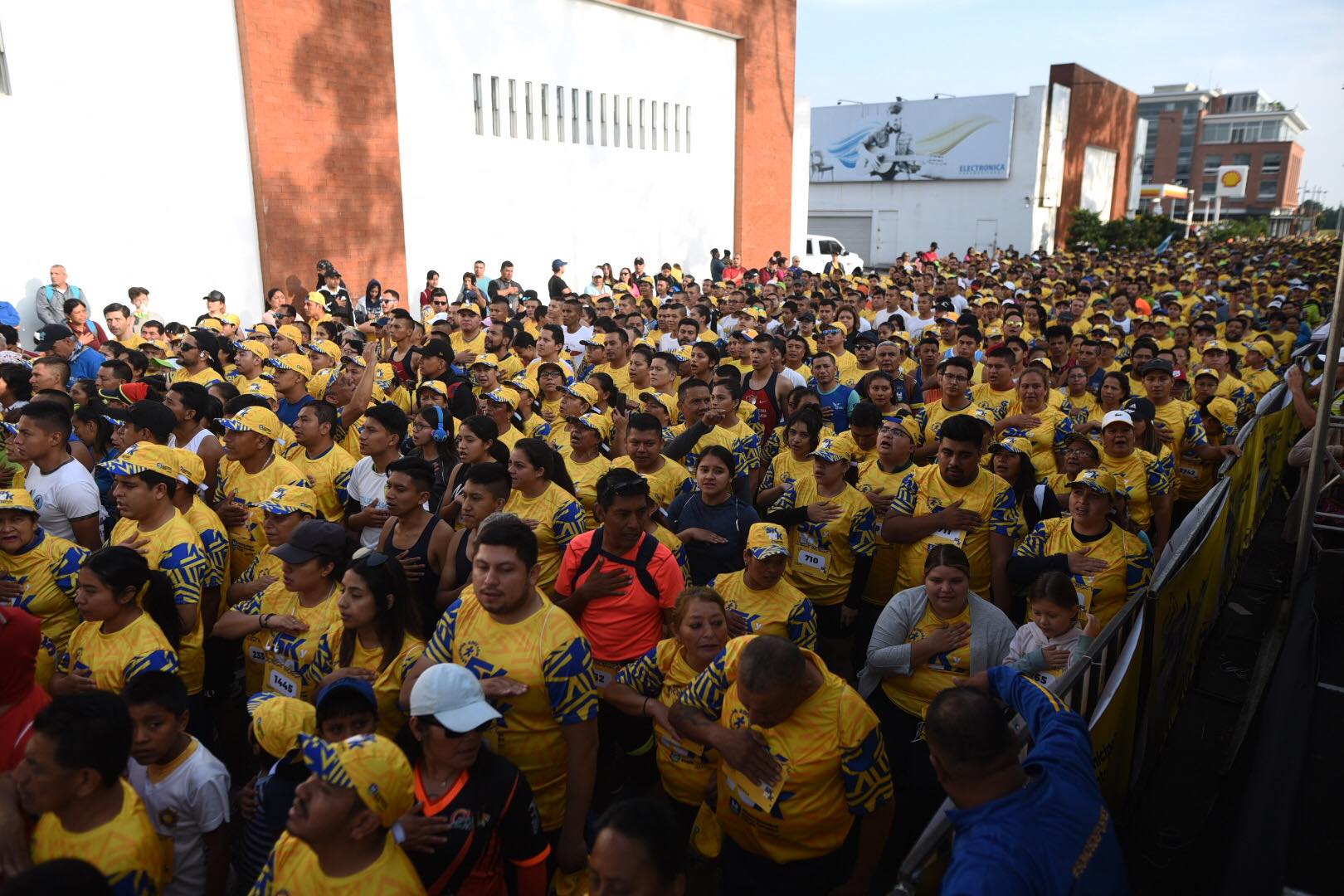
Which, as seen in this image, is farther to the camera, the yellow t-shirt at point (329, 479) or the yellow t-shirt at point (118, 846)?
the yellow t-shirt at point (329, 479)

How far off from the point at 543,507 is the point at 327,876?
288cm

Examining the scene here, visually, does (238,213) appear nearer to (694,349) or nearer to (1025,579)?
(694,349)

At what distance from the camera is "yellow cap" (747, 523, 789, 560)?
4.14m

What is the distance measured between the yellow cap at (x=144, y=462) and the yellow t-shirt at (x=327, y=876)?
2597 millimetres

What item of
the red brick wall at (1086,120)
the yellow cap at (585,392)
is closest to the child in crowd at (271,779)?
the yellow cap at (585,392)

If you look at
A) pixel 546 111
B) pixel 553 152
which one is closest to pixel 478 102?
pixel 546 111

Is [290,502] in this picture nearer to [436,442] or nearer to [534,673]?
[534,673]

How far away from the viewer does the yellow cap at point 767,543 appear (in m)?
4.14

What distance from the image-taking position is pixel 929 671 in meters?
4.25

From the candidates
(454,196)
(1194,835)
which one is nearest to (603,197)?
(454,196)

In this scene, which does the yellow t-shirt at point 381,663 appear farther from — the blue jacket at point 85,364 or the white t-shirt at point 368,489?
the blue jacket at point 85,364

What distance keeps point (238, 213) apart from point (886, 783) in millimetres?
16443

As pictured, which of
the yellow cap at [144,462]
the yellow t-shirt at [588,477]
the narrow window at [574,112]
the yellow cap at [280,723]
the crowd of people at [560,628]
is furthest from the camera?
the narrow window at [574,112]

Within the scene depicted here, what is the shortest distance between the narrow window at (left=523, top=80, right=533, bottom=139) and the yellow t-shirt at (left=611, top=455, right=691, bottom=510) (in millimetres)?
17606
